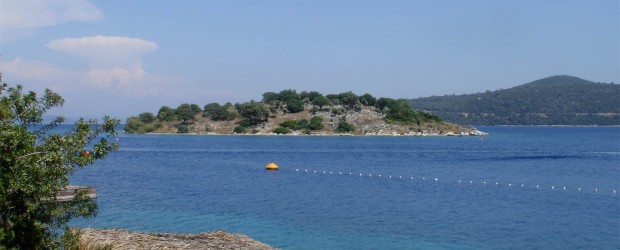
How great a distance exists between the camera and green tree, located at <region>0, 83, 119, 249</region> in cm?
1148

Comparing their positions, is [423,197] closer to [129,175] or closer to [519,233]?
[519,233]

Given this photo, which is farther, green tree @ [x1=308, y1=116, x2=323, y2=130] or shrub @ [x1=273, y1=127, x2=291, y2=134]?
green tree @ [x1=308, y1=116, x2=323, y2=130]

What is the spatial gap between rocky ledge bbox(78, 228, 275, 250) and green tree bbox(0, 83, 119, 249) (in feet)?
7.22

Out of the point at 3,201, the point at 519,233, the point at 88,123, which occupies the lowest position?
the point at 519,233

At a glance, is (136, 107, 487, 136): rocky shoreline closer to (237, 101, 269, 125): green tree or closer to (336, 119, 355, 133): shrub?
(336, 119, 355, 133): shrub

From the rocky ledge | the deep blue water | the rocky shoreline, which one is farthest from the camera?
the rocky shoreline

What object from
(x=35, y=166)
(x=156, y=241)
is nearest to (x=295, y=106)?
(x=156, y=241)

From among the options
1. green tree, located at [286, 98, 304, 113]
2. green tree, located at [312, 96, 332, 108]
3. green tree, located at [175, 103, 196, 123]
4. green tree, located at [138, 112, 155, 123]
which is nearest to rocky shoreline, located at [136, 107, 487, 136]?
green tree, located at [286, 98, 304, 113]

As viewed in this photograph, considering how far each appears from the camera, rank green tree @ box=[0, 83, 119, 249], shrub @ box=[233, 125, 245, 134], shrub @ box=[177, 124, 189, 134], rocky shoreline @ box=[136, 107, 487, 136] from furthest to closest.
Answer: shrub @ box=[177, 124, 189, 134] → rocky shoreline @ box=[136, 107, 487, 136] → shrub @ box=[233, 125, 245, 134] → green tree @ box=[0, 83, 119, 249]

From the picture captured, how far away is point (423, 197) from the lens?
47.5 m

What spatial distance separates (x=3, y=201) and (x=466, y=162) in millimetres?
77105

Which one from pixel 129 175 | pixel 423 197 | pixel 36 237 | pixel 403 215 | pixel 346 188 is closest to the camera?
pixel 36 237

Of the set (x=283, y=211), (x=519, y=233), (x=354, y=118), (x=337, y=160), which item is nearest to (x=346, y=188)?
(x=283, y=211)

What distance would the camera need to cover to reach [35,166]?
11641 millimetres
